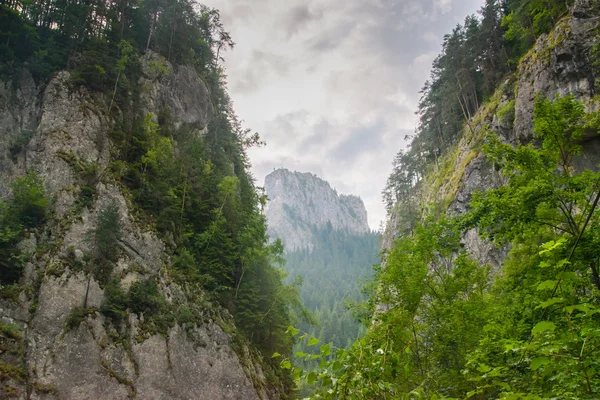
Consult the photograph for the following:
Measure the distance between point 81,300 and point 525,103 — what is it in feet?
91.2

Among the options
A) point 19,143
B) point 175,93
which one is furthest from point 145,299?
point 175,93

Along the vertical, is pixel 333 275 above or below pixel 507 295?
above

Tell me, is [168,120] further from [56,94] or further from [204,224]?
[204,224]

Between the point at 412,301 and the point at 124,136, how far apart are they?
20.2 meters

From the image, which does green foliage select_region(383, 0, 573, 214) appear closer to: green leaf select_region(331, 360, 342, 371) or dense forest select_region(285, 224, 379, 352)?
dense forest select_region(285, 224, 379, 352)

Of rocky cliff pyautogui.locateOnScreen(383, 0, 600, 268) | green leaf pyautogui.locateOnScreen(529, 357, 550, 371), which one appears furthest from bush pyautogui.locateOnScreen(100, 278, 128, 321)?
green leaf pyautogui.locateOnScreen(529, 357, 550, 371)

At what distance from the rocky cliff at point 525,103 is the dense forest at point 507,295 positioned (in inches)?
16.1

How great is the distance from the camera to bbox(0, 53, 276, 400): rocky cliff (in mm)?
13141

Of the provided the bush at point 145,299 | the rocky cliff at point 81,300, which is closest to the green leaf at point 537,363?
the rocky cliff at point 81,300

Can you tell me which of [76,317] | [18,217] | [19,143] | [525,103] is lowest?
[76,317]

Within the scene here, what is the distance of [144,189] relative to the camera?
68.4 feet

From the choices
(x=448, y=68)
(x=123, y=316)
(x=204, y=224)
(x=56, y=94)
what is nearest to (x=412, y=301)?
(x=123, y=316)

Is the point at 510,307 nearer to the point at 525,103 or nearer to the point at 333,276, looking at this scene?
the point at 525,103

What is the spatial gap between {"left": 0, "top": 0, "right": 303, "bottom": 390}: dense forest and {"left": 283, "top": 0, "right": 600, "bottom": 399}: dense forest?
1125 cm
